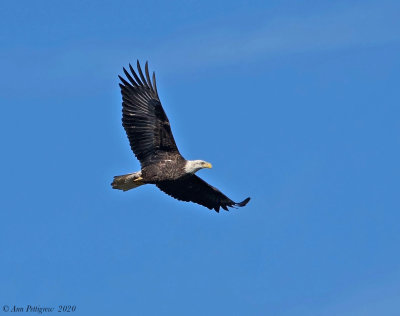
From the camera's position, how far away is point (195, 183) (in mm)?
36531

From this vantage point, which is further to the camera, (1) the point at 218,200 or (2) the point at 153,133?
(1) the point at 218,200

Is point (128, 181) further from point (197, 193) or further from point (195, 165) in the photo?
point (197, 193)

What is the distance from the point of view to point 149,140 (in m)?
35.1

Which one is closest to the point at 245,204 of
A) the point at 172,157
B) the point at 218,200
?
the point at 218,200

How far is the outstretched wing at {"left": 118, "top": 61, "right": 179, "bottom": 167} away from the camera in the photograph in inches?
1380

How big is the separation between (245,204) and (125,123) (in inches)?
188

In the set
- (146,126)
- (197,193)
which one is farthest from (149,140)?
(197,193)

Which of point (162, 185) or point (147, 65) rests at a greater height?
point (147, 65)

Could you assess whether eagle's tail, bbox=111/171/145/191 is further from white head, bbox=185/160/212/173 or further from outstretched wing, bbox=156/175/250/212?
white head, bbox=185/160/212/173

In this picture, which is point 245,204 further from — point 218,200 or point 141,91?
point 141,91

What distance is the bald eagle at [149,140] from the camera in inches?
→ 1375

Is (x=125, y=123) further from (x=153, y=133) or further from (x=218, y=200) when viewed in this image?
(x=218, y=200)

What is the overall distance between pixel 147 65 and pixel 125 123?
1979mm

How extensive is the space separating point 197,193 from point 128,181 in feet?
9.20
